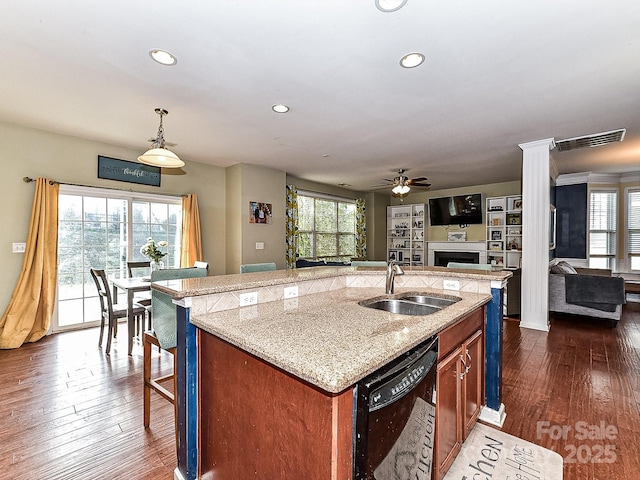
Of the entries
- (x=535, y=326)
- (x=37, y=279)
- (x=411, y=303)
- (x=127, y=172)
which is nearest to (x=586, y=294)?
(x=535, y=326)

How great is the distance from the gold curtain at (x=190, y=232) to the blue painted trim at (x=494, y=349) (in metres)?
4.32

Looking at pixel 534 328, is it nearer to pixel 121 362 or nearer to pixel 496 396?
pixel 496 396

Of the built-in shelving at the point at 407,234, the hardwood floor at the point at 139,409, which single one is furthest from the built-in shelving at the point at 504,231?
the hardwood floor at the point at 139,409

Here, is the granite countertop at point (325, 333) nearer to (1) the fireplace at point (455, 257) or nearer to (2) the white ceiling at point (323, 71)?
(2) the white ceiling at point (323, 71)

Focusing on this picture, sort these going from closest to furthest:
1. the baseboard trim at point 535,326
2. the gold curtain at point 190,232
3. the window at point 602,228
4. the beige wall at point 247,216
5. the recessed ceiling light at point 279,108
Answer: the recessed ceiling light at point 279,108, the baseboard trim at point 535,326, the gold curtain at point 190,232, the beige wall at point 247,216, the window at point 602,228

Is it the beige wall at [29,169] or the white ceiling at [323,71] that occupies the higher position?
the white ceiling at [323,71]

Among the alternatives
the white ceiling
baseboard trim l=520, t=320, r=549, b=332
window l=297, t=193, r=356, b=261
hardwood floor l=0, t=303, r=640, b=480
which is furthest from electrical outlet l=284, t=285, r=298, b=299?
Answer: window l=297, t=193, r=356, b=261

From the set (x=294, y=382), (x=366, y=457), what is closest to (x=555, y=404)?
(x=366, y=457)

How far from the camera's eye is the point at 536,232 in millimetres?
4117

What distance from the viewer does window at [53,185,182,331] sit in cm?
396

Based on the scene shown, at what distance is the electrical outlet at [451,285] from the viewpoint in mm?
2297

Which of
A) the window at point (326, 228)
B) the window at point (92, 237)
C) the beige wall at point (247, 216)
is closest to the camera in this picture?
the window at point (92, 237)

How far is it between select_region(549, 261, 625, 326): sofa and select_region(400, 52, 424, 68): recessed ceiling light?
13.7ft

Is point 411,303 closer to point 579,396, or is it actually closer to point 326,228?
point 579,396
